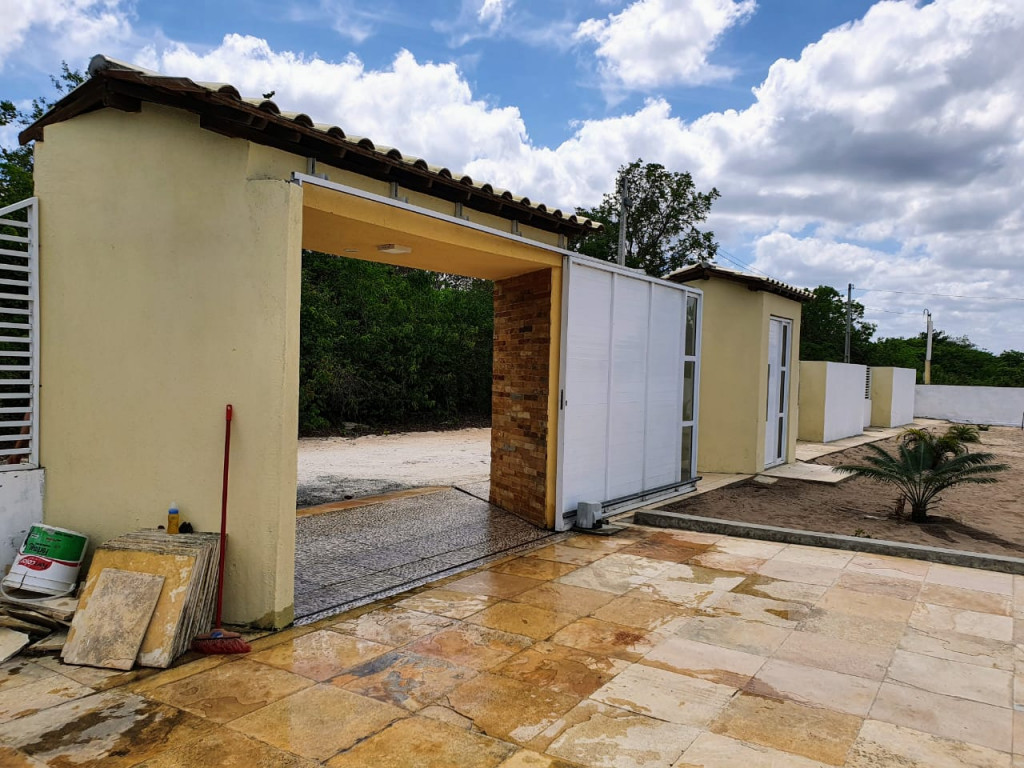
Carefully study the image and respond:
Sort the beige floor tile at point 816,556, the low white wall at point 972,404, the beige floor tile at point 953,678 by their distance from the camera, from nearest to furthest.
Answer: the beige floor tile at point 953,678, the beige floor tile at point 816,556, the low white wall at point 972,404

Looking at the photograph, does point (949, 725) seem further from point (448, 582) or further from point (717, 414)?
point (717, 414)

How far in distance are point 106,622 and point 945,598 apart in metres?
5.65

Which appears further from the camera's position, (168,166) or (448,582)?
(448,582)

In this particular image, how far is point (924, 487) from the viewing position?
7.79m

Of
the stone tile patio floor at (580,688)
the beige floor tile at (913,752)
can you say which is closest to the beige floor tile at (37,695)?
the stone tile patio floor at (580,688)

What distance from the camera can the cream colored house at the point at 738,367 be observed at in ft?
36.1

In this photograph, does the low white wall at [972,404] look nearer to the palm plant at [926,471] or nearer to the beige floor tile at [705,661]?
the palm plant at [926,471]

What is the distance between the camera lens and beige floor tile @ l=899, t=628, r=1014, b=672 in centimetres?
391

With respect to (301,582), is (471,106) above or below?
above

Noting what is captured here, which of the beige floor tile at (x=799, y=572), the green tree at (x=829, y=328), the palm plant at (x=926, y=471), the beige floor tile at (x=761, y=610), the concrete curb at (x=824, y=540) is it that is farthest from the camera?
the green tree at (x=829, y=328)

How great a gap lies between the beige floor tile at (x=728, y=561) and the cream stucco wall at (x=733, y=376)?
5.10m

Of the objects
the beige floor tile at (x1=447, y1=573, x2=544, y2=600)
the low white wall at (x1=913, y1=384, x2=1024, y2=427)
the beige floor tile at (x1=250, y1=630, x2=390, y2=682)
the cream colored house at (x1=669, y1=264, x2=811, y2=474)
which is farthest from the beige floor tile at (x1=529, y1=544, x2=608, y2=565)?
the low white wall at (x1=913, y1=384, x2=1024, y2=427)

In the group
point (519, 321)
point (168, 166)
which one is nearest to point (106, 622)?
point (168, 166)

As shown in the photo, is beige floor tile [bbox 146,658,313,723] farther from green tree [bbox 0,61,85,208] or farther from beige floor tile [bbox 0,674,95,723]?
green tree [bbox 0,61,85,208]
